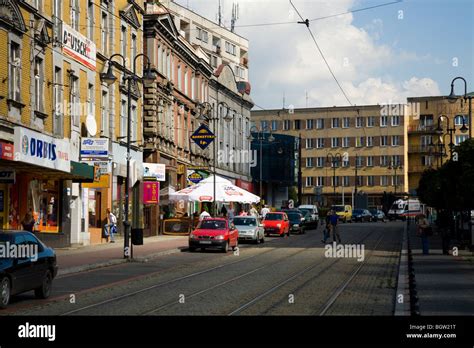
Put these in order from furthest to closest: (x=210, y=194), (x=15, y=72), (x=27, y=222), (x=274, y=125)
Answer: (x=274, y=125) → (x=210, y=194) → (x=15, y=72) → (x=27, y=222)

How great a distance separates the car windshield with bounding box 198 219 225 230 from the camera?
39.7 m

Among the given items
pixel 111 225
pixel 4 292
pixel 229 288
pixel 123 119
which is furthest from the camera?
pixel 123 119

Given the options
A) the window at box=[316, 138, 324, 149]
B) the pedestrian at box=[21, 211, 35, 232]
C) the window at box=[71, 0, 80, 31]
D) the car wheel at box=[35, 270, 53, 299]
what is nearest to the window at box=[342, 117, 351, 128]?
the window at box=[316, 138, 324, 149]

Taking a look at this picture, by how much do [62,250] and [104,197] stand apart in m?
8.35

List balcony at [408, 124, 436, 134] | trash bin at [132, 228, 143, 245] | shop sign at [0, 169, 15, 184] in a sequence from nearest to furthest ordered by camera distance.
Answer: shop sign at [0, 169, 15, 184], trash bin at [132, 228, 143, 245], balcony at [408, 124, 436, 134]

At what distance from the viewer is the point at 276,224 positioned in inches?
2207

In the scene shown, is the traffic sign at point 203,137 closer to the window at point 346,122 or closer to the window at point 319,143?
the window at point 346,122

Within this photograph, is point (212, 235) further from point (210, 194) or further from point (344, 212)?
point (344, 212)

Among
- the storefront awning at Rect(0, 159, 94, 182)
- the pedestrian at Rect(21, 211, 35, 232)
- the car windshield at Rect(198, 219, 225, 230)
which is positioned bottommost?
the car windshield at Rect(198, 219, 225, 230)

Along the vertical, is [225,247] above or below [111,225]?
below

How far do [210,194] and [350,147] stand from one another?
253 feet

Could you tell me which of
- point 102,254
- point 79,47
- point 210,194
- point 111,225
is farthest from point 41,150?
point 210,194

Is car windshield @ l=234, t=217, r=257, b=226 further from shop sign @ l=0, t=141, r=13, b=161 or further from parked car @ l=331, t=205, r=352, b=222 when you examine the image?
parked car @ l=331, t=205, r=352, b=222
